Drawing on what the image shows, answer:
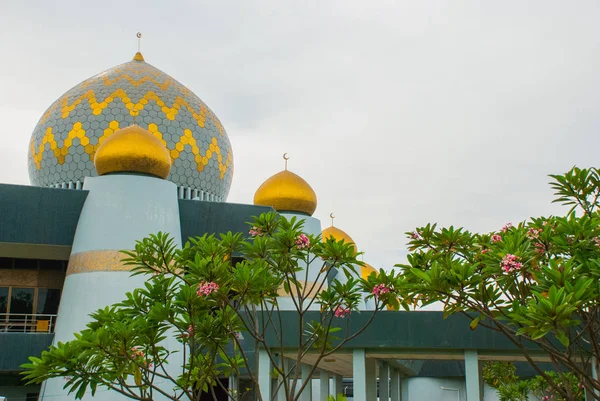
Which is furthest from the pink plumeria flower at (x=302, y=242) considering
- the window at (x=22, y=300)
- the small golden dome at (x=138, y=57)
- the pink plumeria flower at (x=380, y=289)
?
the small golden dome at (x=138, y=57)

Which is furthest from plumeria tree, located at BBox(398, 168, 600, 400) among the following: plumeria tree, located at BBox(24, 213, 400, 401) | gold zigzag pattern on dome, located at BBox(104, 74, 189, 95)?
gold zigzag pattern on dome, located at BBox(104, 74, 189, 95)

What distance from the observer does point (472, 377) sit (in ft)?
49.4

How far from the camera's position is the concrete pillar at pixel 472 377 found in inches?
581

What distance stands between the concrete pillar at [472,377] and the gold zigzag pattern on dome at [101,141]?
40.2 feet

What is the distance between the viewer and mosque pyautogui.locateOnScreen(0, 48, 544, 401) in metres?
15.7

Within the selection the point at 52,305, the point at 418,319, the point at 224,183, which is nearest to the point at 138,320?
the point at 418,319

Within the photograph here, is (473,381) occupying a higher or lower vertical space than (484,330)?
lower

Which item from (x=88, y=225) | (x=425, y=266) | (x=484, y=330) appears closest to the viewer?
(x=425, y=266)

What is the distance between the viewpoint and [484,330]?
14.9 meters

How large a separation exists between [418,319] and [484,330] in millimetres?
1406

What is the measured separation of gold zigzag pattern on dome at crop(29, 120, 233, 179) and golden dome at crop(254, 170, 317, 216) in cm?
167

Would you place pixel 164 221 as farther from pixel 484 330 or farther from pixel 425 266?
pixel 425 266

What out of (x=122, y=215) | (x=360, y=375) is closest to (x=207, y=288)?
(x=360, y=375)

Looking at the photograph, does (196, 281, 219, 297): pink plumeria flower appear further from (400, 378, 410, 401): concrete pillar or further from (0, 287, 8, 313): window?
(400, 378, 410, 401): concrete pillar
